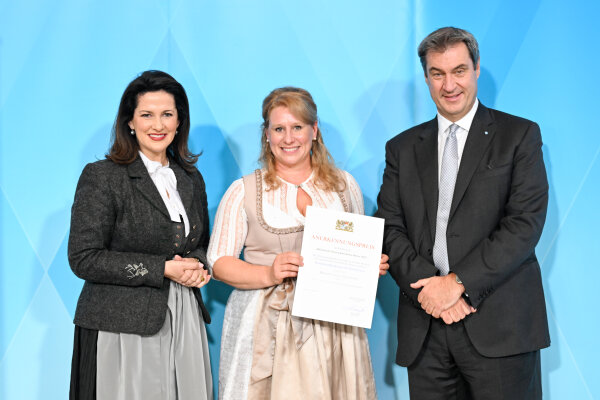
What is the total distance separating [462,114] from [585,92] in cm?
92

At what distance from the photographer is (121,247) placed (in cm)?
247

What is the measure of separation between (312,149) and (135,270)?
944mm

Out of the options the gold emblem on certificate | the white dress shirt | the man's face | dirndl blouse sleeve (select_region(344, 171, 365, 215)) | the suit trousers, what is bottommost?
the suit trousers

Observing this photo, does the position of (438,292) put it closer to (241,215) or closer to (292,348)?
(292,348)

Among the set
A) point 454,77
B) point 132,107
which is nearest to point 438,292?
point 454,77

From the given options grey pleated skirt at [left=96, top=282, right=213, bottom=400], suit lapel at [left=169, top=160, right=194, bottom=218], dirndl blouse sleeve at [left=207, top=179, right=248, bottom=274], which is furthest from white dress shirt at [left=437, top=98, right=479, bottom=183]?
grey pleated skirt at [left=96, top=282, right=213, bottom=400]

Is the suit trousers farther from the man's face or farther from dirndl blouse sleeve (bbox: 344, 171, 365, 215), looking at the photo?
the man's face

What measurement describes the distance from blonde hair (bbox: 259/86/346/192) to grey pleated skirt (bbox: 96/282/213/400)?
0.64 metres

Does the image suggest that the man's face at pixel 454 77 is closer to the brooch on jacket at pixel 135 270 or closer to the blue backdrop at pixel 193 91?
the blue backdrop at pixel 193 91

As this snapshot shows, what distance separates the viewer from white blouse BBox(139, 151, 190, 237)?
2572mm

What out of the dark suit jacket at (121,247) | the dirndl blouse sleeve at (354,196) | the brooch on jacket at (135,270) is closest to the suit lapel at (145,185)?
the dark suit jacket at (121,247)

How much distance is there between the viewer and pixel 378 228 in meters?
2.41

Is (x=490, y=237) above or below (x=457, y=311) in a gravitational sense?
above

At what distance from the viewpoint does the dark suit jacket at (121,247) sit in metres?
2.37
